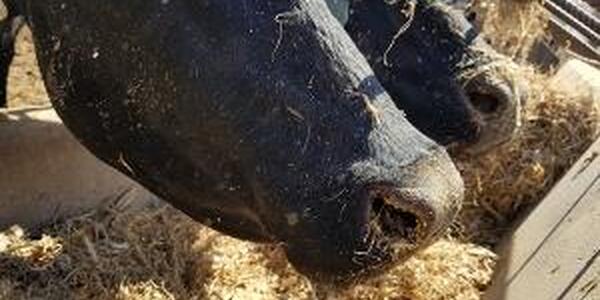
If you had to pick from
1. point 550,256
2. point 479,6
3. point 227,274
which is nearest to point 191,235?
point 227,274

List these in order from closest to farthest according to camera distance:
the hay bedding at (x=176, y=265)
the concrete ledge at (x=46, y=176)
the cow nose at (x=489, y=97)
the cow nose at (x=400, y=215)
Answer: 1. the cow nose at (x=400, y=215)
2. the hay bedding at (x=176, y=265)
3. the cow nose at (x=489, y=97)
4. the concrete ledge at (x=46, y=176)

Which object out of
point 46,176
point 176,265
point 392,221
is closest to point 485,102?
point 176,265

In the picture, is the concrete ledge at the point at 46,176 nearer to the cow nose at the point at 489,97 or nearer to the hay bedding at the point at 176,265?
the hay bedding at the point at 176,265

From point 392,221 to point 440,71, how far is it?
1261 millimetres

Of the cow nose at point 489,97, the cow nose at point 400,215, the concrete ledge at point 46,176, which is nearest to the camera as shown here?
the cow nose at point 400,215

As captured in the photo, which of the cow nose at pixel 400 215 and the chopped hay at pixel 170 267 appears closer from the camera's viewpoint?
the cow nose at pixel 400 215

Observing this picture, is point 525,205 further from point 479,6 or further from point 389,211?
point 389,211

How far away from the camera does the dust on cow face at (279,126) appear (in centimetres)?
256

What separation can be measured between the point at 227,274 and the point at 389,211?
4.03 feet

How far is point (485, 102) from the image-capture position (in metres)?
3.69

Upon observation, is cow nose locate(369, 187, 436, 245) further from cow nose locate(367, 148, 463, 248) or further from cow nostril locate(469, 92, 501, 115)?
cow nostril locate(469, 92, 501, 115)

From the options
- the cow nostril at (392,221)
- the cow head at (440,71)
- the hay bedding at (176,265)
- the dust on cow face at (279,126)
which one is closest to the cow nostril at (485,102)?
the cow head at (440,71)

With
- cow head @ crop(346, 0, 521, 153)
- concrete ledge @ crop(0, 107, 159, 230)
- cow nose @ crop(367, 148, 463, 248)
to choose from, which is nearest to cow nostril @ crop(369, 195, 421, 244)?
cow nose @ crop(367, 148, 463, 248)

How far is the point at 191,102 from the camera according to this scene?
271 centimetres
